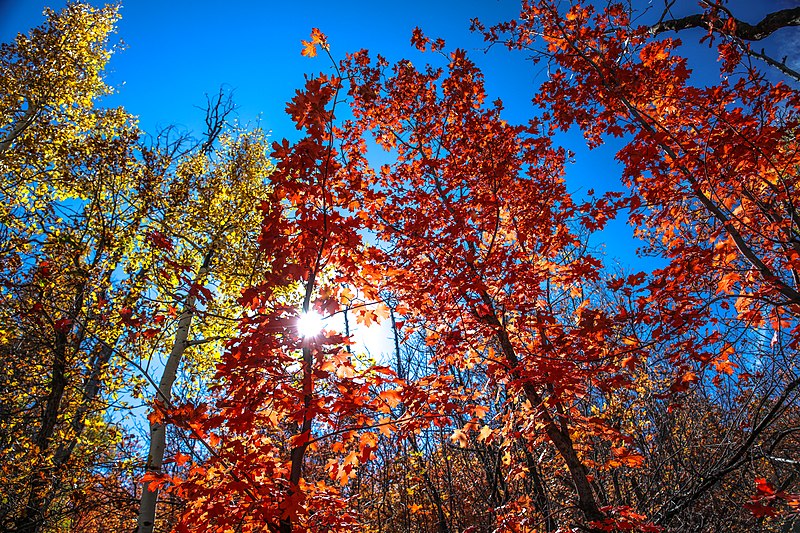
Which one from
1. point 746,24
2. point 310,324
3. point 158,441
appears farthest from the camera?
point 158,441

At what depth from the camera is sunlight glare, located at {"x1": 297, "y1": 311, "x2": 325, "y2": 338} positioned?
312cm

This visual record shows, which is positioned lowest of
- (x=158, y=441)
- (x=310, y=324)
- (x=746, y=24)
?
(x=158, y=441)

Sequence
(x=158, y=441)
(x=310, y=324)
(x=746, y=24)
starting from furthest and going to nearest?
1. (x=158, y=441)
2. (x=746, y=24)
3. (x=310, y=324)

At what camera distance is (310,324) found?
10.7ft

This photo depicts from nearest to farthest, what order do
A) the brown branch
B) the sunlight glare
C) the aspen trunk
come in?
the sunlight glare, the brown branch, the aspen trunk

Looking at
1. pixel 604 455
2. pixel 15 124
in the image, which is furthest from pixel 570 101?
pixel 15 124

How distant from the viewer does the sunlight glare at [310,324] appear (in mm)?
3123

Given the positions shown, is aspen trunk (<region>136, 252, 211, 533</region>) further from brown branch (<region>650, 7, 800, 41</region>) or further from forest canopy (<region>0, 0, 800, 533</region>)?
brown branch (<region>650, 7, 800, 41</region>)

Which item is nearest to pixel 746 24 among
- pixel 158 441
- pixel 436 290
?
pixel 436 290

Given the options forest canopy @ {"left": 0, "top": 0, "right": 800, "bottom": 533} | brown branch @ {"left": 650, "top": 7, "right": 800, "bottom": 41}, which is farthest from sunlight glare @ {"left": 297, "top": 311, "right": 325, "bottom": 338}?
brown branch @ {"left": 650, "top": 7, "right": 800, "bottom": 41}

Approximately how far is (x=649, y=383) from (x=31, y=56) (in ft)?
53.0

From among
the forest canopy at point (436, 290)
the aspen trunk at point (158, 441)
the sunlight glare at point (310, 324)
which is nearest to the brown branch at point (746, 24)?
the forest canopy at point (436, 290)

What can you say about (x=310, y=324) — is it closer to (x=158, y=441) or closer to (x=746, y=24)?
(x=158, y=441)

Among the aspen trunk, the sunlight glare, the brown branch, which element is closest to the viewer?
the sunlight glare
